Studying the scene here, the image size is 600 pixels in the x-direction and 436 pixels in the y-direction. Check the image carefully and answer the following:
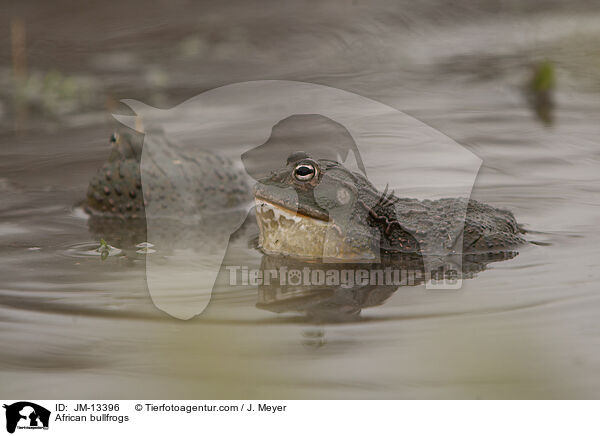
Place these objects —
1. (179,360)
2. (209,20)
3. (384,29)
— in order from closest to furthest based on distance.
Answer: (179,360) < (384,29) < (209,20)

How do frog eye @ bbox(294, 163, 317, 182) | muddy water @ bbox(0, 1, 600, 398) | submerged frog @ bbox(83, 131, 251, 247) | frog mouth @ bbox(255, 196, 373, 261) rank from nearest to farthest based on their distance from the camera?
muddy water @ bbox(0, 1, 600, 398) → frog eye @ bbox(294, 163, 317, 182) → frog mouth @ bbox(255, 196, 373, 261) → submerged frog @ bbox(83, 131, 251, 247)

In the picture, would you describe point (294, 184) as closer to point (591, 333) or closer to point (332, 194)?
point (332, 194)

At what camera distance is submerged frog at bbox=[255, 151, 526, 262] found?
15.2ft

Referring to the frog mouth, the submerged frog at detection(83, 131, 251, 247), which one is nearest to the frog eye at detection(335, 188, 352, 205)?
the frog mouth

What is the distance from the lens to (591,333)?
139 inches

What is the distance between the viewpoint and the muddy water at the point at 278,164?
3.04 m

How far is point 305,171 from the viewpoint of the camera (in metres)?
4.58

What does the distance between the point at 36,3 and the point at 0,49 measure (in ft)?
3.48

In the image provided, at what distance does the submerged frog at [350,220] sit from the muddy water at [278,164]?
313 millimetres

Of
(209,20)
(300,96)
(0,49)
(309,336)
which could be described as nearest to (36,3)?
(0,49)
